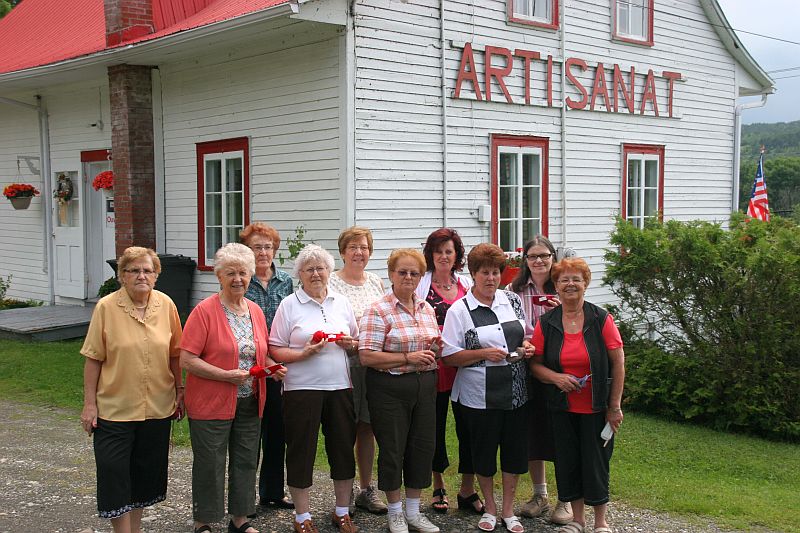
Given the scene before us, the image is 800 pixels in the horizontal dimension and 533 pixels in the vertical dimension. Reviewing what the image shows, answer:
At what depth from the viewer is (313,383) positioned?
16.9ft

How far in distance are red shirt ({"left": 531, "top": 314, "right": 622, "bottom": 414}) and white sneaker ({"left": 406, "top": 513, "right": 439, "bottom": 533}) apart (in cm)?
107

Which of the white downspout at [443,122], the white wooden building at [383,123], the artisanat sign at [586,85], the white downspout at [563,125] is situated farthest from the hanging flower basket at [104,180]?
the white downspout at [563,125]

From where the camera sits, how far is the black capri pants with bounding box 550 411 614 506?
5.18 meters

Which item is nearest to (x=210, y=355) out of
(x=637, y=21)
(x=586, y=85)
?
(x=586, y=85)

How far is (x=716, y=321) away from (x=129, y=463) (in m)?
5.75

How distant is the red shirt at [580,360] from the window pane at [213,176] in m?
7.45

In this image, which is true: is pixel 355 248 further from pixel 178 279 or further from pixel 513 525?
pixel 178 279

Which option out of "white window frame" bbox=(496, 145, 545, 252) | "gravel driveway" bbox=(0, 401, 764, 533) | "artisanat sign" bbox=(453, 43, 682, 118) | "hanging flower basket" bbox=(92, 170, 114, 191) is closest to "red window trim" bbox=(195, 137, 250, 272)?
"hanging flower basket" bbox=(92, 170, 114, 191)

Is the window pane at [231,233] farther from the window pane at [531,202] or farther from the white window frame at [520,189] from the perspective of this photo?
the window pane at [531,202]

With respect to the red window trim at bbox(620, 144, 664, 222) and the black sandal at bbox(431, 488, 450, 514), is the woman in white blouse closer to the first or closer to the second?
the black sandal at bbox(431, 488, 450, 514)

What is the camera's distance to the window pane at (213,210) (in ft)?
38.5

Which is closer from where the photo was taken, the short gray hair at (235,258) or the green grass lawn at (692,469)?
the short gray hair at (235,258)

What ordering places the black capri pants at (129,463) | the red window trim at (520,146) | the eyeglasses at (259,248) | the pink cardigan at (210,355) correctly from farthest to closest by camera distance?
the red window trim at (520,146)
the eyeglasses at (259,248)
the pink cardigan at (210,355)
the black capri pants at (129,463)

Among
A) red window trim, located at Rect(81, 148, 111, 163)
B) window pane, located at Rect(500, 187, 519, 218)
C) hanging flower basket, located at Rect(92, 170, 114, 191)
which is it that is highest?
red window trim, located at Rect(81, 148, 111, 163)
